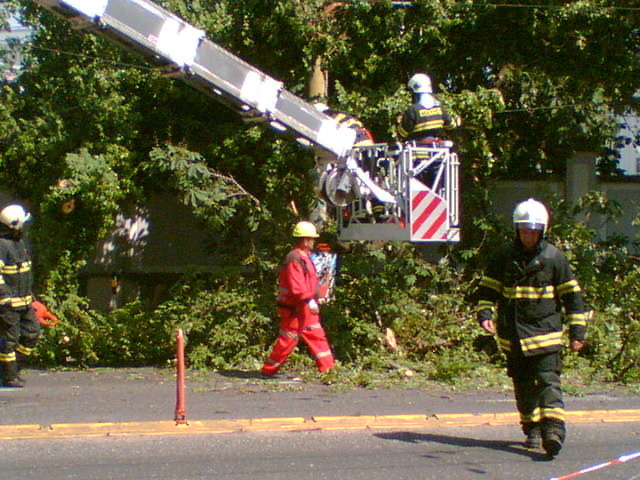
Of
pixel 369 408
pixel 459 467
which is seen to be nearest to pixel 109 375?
pixel 369 408

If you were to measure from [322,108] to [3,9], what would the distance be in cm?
487

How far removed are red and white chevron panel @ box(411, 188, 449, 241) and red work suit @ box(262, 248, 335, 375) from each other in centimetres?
119

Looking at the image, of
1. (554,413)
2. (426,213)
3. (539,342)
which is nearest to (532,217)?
(539,342)

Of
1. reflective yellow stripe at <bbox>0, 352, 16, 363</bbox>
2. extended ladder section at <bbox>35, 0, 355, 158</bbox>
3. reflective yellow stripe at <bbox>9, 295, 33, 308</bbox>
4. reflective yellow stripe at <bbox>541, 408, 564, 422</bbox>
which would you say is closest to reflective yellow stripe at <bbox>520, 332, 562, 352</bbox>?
reflective yellow stripe at <bbox>541, 408, 564, 422</bbox>

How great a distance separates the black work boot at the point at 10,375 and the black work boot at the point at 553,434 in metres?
5.36

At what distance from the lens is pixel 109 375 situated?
388 inches

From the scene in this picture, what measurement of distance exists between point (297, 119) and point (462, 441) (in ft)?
13.8

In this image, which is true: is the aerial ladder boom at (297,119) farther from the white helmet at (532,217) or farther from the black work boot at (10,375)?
the black work boot at (10,375)

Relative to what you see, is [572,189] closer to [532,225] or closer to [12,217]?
[532,225]

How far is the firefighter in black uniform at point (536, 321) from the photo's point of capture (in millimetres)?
6211

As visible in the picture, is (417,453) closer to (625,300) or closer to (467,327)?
(467,327)

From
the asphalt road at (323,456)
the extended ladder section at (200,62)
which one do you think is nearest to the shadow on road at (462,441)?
the asphalt road at (323,456)

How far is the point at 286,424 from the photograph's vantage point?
7.31m

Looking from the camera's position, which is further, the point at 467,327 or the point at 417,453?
the point at 467,327
